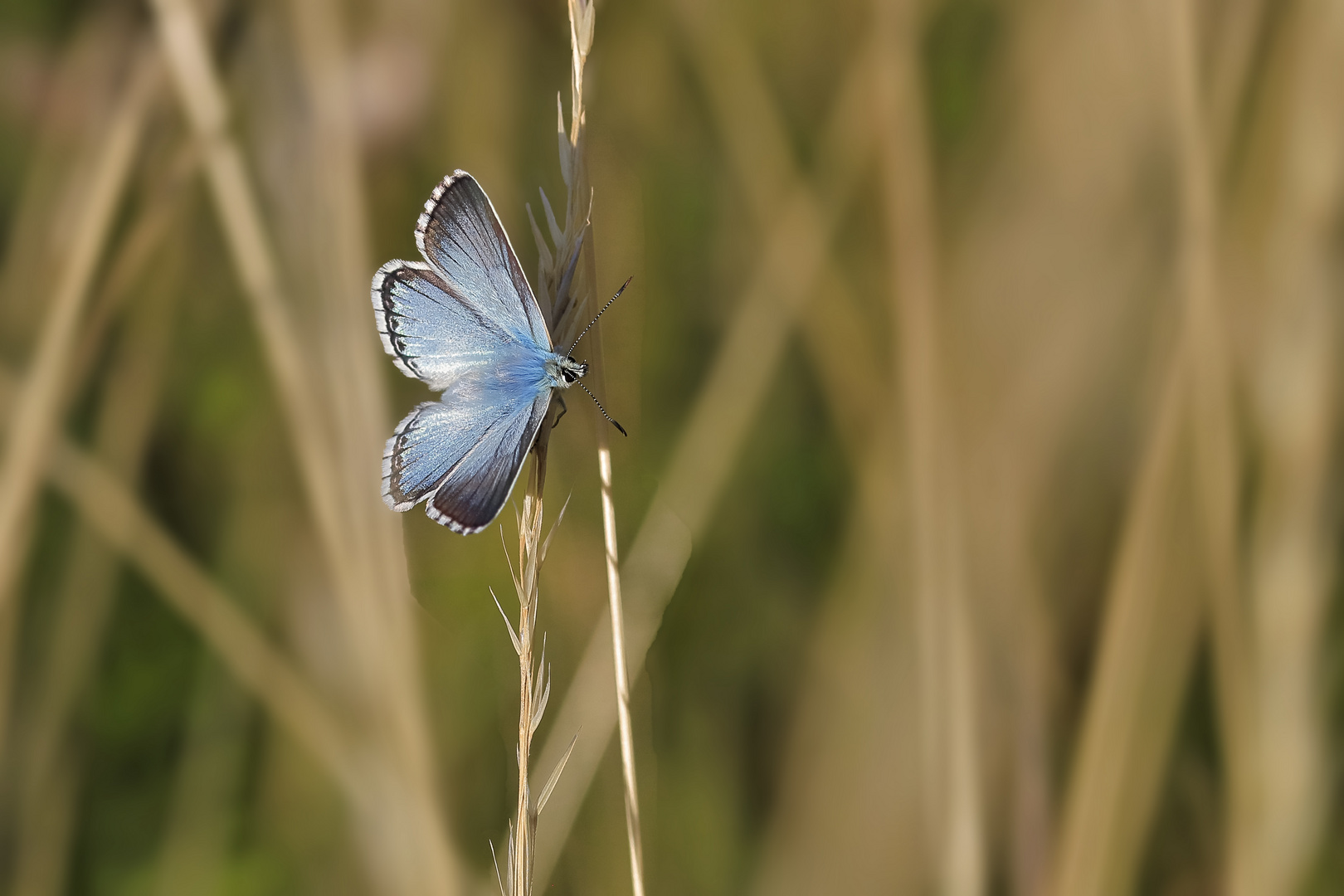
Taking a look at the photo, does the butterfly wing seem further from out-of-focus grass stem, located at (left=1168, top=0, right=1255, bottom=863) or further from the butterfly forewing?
out-of-focus grass stem, located at (left=1168, top=0, right=1255, bottom=863)

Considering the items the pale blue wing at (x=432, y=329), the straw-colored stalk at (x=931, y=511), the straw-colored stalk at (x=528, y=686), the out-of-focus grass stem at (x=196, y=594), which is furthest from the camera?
the out-of-focus grass stem at (x=196, y=594)

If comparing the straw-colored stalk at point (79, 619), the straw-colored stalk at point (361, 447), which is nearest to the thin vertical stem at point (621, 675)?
the straw-colored stalk at point (361, 447)

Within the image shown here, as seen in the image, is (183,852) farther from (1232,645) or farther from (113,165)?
(1232,645)

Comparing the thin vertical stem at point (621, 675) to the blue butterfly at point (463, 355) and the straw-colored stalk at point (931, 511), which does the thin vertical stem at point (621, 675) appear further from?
the straw-colored stalk at point (931, 511)

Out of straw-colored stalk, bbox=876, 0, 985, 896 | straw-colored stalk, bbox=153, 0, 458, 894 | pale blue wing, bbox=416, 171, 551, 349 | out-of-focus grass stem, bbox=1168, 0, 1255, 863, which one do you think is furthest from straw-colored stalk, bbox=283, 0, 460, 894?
out-of-focus grass stem, bbox=1168, 0, 1255, 863

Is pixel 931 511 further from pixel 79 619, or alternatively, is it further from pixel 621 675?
pixel 79 619

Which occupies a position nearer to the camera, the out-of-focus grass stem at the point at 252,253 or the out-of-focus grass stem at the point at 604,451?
the out-of-focus grass stem at the point at 604,451

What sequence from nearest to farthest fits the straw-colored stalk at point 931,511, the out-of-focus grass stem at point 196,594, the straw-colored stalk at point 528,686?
the straw-colored stalk at point 528,686 < the straw-colored stalk at point 931,511 < the out-of-focus grass stem at point 196,594

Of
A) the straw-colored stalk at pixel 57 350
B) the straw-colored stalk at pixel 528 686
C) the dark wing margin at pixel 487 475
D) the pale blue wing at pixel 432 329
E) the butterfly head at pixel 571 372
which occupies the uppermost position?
the straw-colored stalk at pixel 57 350

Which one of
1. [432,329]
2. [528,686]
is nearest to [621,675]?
[528,686]
